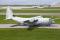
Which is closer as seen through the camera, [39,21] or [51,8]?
[39,21]

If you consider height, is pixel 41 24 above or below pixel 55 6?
below

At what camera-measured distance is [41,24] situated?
3.83 feet

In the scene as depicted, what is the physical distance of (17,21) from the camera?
120 cm
